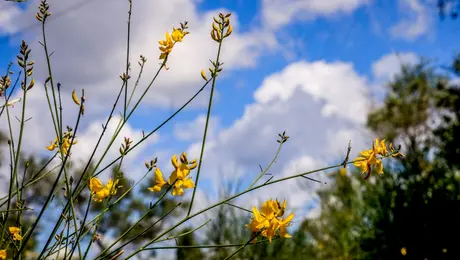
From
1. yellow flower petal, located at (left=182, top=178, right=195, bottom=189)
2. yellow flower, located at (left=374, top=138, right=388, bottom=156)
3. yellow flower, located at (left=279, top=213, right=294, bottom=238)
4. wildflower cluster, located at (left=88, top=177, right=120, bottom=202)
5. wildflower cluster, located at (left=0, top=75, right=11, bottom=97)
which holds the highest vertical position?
wildflower cluster, located at (left=0, top=75, right=11, bottom=97)

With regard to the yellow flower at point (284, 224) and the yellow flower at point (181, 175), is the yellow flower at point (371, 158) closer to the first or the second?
the yellow flower at point (284, 224)

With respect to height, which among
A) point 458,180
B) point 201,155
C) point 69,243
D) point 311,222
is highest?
point 311,222

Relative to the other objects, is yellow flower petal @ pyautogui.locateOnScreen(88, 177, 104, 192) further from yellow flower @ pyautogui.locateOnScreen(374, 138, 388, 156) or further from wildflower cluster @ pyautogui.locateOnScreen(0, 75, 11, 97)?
yellow flower @ pyautogui.locateOnScreen(374, 138, 388, 156)

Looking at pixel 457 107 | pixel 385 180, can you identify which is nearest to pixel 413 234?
pixel 385 180

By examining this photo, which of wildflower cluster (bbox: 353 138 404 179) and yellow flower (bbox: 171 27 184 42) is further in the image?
yellow flower (bbox: 171 27 184 42)

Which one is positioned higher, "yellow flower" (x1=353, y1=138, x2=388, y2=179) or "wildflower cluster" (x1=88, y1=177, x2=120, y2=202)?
"wildflower cluster" (x1=88, y1=177, x2=120, y2=202)

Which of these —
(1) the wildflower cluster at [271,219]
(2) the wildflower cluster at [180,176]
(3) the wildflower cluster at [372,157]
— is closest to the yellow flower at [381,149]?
(3) the wildflower cluster at [372,157]

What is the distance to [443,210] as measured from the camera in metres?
6.51

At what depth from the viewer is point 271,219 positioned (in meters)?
1.83

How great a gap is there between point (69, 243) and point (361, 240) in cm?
553

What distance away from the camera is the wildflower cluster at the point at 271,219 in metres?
1.82

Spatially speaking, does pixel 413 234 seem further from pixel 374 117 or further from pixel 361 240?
pixel 374 117

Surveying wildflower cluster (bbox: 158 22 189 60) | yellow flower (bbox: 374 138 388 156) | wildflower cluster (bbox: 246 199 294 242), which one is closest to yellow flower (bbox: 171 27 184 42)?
wildflower cluster (bbox: 158 22 189 60)

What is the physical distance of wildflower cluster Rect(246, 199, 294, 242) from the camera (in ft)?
5.97
